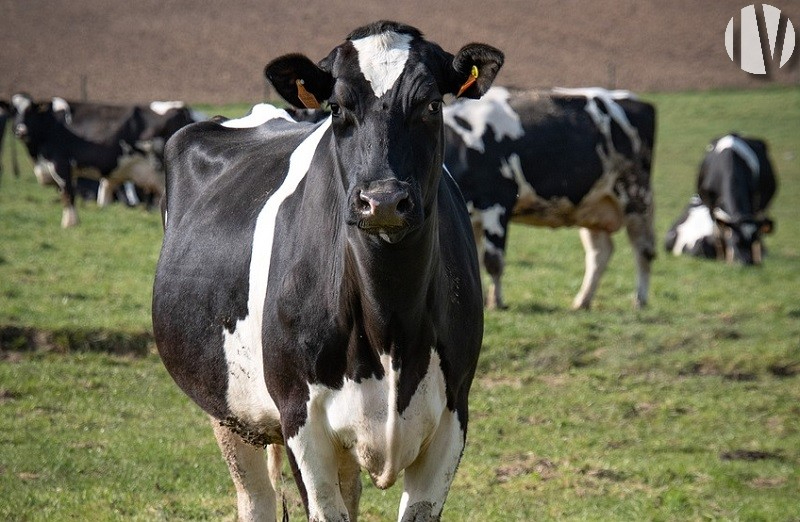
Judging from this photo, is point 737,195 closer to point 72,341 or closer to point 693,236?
point 693,236

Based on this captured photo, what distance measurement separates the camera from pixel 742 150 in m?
17.4

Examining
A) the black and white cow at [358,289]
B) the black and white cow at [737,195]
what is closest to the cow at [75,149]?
the black and white cow at [737,195]

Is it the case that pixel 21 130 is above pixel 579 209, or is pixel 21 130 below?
below

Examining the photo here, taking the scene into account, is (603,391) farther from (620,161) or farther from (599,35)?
(599,35)

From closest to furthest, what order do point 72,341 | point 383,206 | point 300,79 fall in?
point 383,206 → point 300,79 → point 72,341

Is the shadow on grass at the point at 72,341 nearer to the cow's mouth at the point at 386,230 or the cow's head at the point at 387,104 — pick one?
the cow's head at the point at 387,104

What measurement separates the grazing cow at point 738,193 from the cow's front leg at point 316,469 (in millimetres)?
12534

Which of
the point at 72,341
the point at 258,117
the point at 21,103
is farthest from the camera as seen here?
the point at 21,103

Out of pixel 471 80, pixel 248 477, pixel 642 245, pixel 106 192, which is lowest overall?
pixel 106 192

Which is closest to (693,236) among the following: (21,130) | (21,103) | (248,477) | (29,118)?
(21,130)

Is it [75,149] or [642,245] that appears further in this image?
[75,149]

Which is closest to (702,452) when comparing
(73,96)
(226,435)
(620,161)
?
(226,435)

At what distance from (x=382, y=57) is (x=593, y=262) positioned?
345 inches

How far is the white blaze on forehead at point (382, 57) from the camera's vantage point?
363 cm
